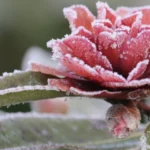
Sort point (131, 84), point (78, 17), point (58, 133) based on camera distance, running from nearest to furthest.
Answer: point (131, 84) < point (78, 17) < point (58, 133)

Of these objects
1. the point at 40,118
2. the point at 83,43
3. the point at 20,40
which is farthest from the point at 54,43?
the point at 20,40

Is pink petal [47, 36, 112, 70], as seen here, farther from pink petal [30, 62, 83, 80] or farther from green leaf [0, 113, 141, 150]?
green leaf [0, 113, 141, 150]

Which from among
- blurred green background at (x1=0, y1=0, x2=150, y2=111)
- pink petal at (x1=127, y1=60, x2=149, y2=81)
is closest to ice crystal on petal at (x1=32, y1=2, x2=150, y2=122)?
pink petal at (x1=127, y1=60, x2=149, y2=81)

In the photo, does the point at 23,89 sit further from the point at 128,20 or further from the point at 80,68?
the point at 128,20

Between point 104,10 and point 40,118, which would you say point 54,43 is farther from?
point 40,118

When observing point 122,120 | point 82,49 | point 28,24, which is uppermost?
point 28,24

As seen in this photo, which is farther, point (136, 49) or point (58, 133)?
point (58, 133)

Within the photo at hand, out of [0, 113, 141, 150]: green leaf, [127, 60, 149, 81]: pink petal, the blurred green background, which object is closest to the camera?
[127, 60, 149, 81]: pink petal

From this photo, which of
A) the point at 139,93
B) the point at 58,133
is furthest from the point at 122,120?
the point at 58,133
